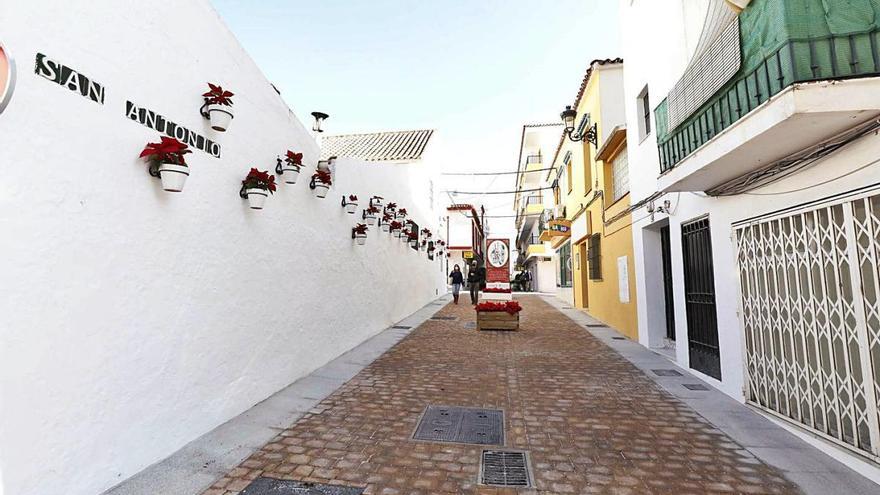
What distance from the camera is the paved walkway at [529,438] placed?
306 centimetres

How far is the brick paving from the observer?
3.05 metres

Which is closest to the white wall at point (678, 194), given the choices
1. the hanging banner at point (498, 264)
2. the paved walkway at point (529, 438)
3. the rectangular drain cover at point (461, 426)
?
the paved walkway at point (529, 438)

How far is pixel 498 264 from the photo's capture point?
12.6 m

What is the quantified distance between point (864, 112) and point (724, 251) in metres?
2.34

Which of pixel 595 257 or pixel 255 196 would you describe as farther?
pixel 595 257

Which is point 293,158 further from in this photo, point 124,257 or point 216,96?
point 124,257

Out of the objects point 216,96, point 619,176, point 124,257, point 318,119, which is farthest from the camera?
point 619,176

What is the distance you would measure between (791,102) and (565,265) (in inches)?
615

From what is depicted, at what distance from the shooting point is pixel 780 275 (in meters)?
4.13

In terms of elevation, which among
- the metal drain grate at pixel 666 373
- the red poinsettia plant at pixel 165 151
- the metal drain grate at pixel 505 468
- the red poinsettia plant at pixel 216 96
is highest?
the red poinsettia plant at pixel 216 96

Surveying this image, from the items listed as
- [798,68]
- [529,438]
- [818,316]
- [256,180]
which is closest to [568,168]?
[818,316]

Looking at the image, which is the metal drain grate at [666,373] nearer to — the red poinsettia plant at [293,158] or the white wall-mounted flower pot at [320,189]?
the white wall-mounted flower pot at [320,189]

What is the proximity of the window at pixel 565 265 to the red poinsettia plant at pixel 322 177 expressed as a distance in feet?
40.6

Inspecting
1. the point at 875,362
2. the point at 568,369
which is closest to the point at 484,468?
the point at 875,362
